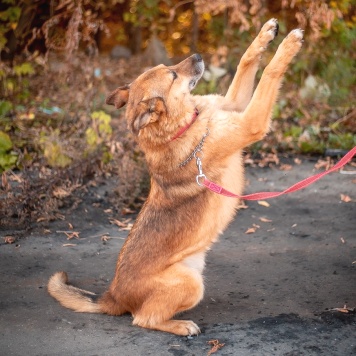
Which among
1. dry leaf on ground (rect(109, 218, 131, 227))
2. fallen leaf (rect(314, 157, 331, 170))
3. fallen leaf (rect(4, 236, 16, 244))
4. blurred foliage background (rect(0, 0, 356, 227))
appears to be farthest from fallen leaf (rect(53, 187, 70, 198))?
fallen leaf (rect(314, 157, 331, 170))

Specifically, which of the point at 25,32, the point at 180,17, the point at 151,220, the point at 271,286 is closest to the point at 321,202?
the point at 271,286

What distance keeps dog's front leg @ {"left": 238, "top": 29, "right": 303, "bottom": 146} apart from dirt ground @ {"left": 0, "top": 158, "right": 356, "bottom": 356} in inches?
58.1

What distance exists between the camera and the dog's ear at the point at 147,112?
4254 millimetres

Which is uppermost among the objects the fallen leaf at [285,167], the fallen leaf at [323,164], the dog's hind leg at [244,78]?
the dog's hind leg at [244,78]

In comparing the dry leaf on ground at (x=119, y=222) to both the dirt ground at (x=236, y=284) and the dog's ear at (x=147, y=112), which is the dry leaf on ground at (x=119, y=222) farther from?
the dog's ear at (x=147, y=112)

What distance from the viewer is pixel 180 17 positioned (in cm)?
1620

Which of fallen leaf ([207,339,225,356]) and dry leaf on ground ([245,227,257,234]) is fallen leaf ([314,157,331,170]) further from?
fallen leaf ([207,339,225,356])

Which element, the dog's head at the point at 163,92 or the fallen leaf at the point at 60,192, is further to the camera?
the fallen leaf at the point at 60,192

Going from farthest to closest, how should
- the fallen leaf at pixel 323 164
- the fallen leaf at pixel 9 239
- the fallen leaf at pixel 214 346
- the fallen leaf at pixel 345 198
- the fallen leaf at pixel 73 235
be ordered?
the fallen leaf at pixel 323 164, the fallen leaf at pixel 345 198, the fallen leaf at pixel 73 235, the fallen leaf at pixel 9 239, the fallen leaf at pixel 214 346

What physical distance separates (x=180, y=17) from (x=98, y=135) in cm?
892

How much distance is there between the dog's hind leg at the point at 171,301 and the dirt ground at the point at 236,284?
0.28 ft

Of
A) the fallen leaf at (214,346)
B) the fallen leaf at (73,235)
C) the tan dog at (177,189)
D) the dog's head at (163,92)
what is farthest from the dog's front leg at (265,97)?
the fallen leaf at (73,235)

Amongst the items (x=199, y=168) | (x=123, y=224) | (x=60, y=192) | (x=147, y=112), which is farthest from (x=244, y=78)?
(x=60, y=192)

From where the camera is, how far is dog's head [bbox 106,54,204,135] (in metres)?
4.51
